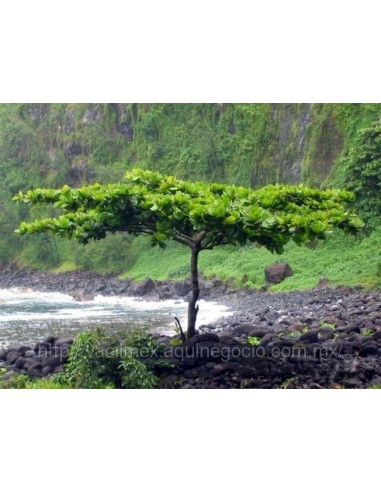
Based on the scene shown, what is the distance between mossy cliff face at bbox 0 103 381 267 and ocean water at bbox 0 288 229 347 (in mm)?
823

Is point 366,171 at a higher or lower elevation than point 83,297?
higher

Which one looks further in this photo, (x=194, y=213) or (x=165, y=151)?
(x=165, y=151)

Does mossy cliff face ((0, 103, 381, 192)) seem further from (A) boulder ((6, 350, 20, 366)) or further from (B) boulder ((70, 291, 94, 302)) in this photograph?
(A) boulder ((6, 350, 20, 366))

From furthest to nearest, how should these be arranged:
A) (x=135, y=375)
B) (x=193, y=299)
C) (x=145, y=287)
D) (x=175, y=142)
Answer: (x=175, y=142)
(x=145, y=287)
(x=193, y=299)
(x=135, y=375)

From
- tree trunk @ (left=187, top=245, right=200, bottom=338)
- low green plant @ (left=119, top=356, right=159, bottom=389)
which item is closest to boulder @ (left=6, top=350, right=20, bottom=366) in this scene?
low green plant @ (left=119, top=356, right=159, bottom=389)

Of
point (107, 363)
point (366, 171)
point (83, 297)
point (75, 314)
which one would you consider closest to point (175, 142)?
point (83, 297)

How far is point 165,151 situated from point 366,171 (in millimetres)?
3165

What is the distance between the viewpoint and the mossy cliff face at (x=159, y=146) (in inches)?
425

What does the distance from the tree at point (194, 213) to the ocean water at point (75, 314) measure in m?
1.26

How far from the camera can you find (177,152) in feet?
38.1

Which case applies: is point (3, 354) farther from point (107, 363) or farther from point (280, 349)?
point (280, 349)

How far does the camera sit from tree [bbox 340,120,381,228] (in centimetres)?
1051

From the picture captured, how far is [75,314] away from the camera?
9859mm
